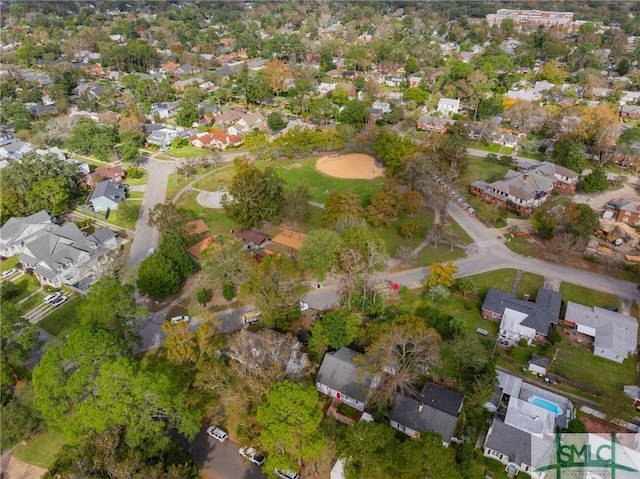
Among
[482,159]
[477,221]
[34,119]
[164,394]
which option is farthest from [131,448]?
[34,119]

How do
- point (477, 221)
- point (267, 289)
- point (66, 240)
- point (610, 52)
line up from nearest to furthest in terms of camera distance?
1. point (267, 289)
2. point (66, 240)
3. point (477, 221)
4. point (610, 52)

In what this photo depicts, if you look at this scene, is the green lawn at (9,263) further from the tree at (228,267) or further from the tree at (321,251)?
the tree at (321,251)

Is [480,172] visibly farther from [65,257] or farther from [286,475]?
[65,257]

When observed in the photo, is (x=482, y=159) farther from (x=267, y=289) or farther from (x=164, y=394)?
(x=164, y=394)

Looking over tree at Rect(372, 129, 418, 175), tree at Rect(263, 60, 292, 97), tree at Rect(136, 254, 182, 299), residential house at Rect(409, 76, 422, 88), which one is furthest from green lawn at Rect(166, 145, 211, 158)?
residential house at Rect(409, 76, 422, 88)

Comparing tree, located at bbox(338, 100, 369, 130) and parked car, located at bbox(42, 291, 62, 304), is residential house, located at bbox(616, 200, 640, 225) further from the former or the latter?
parked car, located at bbox(42, 291, 62, 304)

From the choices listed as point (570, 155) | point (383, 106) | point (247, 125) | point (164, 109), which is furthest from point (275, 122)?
point (570, 155)
